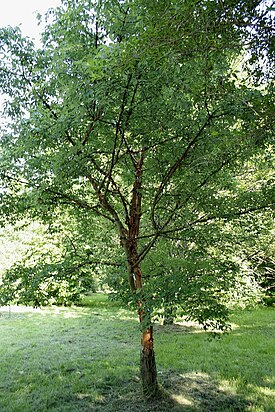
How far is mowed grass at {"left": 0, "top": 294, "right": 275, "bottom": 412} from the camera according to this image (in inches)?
143

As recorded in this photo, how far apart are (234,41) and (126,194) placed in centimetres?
282

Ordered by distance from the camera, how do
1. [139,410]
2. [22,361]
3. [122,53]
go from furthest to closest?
1. [22,361]
2. [139,410]
3. [122,53]

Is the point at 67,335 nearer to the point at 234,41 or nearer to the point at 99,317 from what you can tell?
the point at 99,317

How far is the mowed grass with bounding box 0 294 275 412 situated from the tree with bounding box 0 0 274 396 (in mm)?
628

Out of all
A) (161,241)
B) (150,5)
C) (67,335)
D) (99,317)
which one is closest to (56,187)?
(161,241)

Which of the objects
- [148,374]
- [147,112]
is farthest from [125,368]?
[147,112]

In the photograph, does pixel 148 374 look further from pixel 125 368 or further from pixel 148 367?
pixel 125 368

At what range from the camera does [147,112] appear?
9.36ft

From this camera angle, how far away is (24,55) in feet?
10.3

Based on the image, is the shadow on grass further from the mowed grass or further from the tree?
the tree

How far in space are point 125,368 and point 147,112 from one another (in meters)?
3.76

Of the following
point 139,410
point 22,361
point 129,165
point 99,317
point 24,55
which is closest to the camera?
point 24,55

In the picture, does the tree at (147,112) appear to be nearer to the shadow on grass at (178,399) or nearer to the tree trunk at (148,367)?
the tree trunk at (148,367)

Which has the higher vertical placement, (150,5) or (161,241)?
(150,5)
